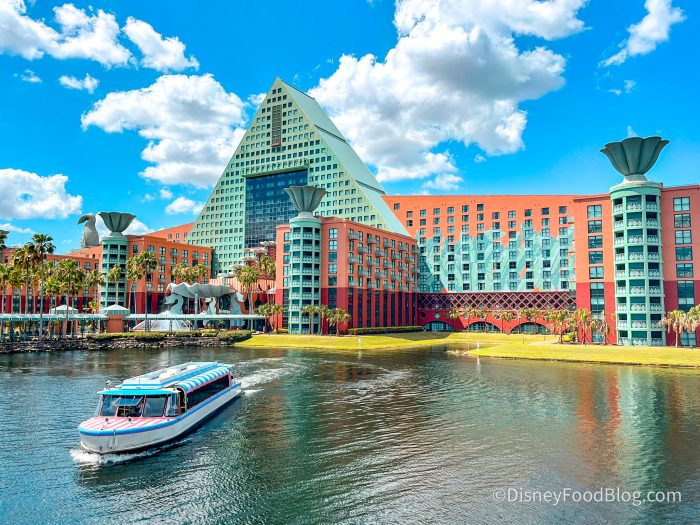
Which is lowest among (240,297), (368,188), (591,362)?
(591,362)

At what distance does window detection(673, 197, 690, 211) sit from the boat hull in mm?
108095

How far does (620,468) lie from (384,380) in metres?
37.5

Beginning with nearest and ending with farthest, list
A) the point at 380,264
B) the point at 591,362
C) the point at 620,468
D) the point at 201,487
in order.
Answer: the point at 201,487 < the point at 620,468 < the point at 591,362 < the point at 380,264

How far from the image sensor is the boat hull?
34719mm

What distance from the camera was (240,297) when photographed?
177 metres

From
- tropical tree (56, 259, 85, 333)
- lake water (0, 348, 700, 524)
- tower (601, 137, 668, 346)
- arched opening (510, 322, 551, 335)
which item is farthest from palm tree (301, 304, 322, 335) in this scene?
lake water (0, 348, 700, 524)

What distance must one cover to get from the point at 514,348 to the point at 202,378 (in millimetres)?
75276

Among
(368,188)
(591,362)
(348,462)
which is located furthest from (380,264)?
(348,462)

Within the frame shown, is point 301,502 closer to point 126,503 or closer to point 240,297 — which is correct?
point 126,503

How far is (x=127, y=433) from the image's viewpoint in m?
35.2

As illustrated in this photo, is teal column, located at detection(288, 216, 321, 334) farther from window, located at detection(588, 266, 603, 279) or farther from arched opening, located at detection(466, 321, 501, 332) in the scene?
window, located at detection(588, 266, 603, 279)

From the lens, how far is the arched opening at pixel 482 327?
172m

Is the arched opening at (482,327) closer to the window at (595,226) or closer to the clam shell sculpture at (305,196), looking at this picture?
the window at (595,226)

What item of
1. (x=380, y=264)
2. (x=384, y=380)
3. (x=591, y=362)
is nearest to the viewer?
(x=384, y=380)
